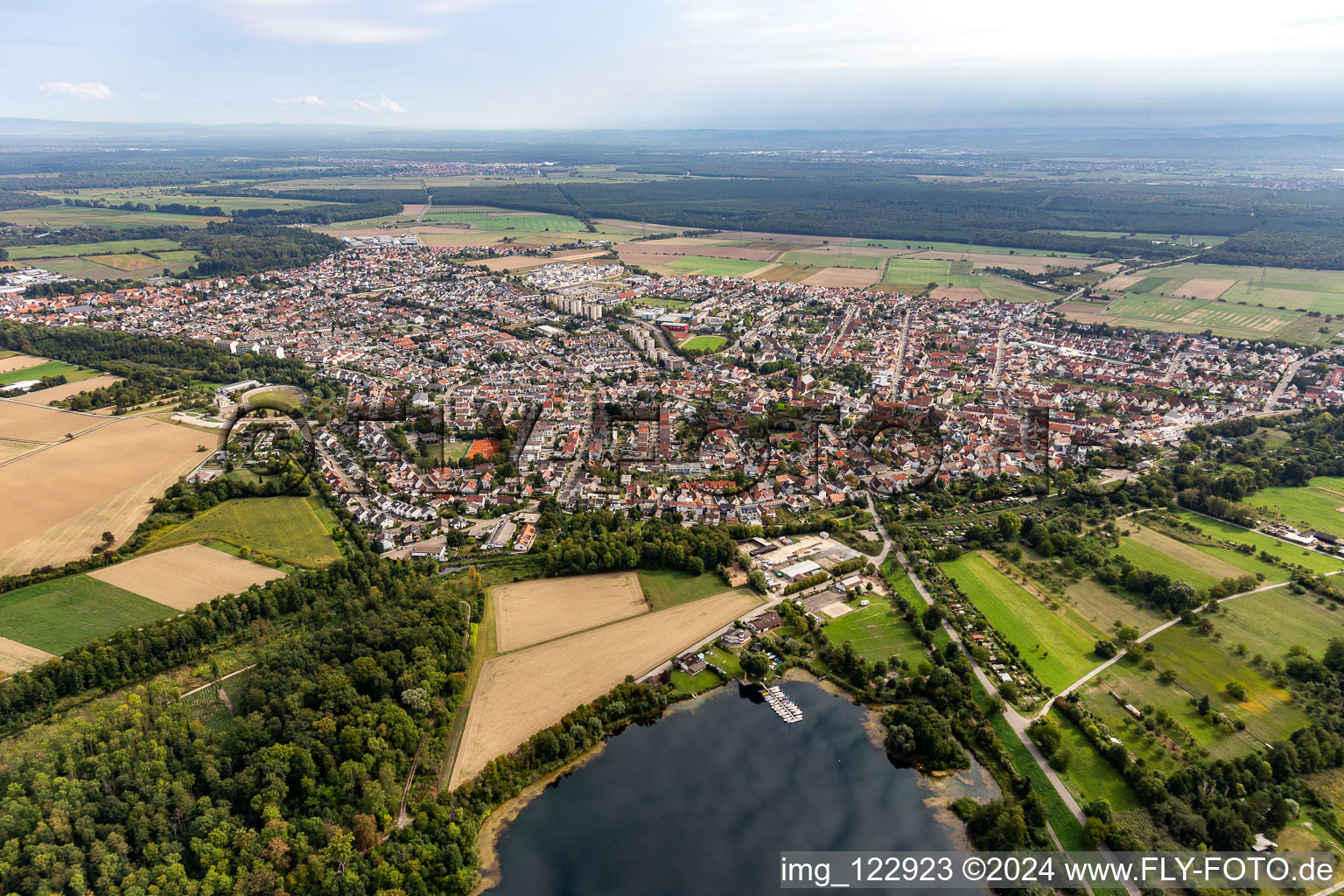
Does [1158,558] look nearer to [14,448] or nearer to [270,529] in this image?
[270,529]

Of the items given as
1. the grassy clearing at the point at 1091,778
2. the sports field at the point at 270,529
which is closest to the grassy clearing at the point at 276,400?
the sports field at the point at 270,529

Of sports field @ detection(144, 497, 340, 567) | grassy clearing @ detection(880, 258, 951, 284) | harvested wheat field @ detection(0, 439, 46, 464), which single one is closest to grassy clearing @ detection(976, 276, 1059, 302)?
grassy clearing @ detection(880, 258, 951, 284)

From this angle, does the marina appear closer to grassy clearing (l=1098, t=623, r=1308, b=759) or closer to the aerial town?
the aerial town

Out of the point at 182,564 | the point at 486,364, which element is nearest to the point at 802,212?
the point at 486,364

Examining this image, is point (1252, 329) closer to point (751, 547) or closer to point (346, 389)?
point (751, 547)

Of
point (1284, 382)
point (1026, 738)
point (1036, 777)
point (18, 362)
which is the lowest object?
point (1036, 777)

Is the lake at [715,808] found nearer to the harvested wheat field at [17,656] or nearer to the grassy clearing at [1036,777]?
the grassy clearing at [1036,777]

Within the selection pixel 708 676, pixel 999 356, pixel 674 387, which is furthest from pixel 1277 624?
pixel 999 356
